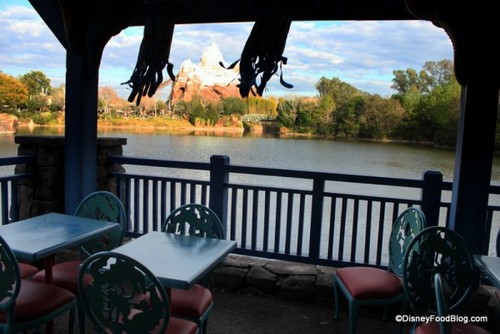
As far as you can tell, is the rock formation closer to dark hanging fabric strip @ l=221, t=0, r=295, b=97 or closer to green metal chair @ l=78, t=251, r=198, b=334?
dark hanging fabric strip @ l=221, t=0, r=295, b=97

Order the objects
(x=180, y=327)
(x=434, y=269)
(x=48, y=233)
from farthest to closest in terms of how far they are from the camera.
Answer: (x=48, y=233)
(x=434, y=269)
(x=180, y=327)

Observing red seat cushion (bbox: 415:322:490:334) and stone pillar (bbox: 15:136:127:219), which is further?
stone pillar (bbox: 15:136:127:219)

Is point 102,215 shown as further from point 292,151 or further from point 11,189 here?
point 292,151

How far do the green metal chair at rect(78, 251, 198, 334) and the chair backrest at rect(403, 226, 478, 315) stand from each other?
1216mm

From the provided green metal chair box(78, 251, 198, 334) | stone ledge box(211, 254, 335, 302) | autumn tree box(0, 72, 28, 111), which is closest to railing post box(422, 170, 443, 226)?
stone ledge box(211, 254, 335, 302)

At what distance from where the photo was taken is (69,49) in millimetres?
3174

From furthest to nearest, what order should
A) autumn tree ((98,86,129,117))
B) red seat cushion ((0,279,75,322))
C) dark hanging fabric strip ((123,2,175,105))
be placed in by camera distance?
1. autumn tree ((98,86,129,117))
2. dark hanging fabric strip ((123,2,175,105))
3. red seat cushion ((0,279,75,322))

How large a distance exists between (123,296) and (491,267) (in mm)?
1868

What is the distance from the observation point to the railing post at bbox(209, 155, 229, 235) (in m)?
3.30

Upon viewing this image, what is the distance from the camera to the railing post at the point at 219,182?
10.8ft

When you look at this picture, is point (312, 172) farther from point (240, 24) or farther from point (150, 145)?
point (150, 145)

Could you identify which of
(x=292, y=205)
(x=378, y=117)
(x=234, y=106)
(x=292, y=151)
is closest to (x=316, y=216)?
(x=292, y=205)

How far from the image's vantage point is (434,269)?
1.96 metres

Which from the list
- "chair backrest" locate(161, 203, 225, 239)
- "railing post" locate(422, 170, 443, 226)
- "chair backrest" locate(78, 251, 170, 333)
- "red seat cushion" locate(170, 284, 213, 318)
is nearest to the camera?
"chair backrest" locate(78, 251, 170, 333)
